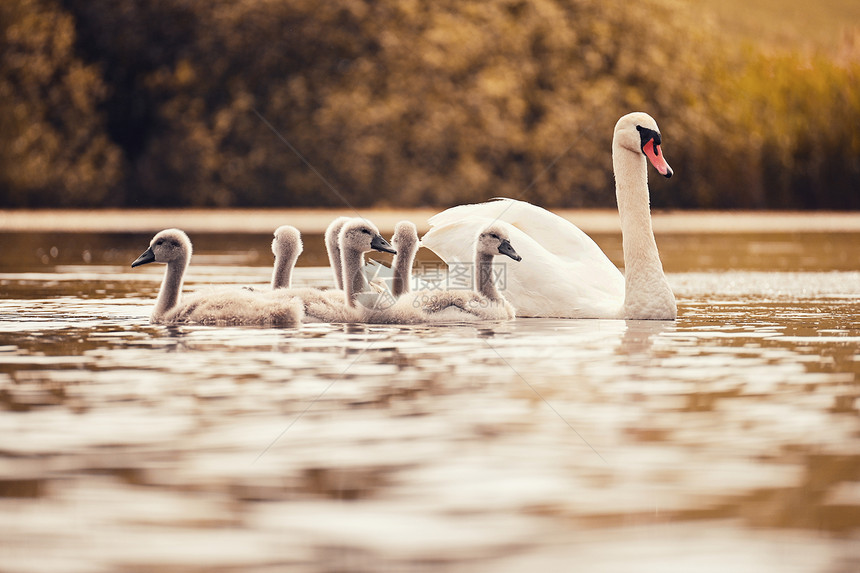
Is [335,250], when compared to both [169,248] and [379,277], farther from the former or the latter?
[169,248]

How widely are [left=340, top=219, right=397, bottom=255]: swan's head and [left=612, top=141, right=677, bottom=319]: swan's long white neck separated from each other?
1638mm

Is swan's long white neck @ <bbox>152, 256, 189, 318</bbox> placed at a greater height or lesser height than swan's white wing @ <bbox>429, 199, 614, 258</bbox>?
lesser

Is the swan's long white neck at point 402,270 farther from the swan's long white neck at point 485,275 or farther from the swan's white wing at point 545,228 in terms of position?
the swan's long white neck at point 485,275

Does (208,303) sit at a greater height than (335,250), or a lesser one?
lesser

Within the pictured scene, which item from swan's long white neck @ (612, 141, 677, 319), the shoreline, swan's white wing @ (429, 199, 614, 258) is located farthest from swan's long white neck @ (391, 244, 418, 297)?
the shoreline

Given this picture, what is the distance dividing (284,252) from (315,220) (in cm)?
1927

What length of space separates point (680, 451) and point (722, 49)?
114ft

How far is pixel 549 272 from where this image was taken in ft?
36.6

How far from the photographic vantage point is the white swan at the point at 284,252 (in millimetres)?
11656

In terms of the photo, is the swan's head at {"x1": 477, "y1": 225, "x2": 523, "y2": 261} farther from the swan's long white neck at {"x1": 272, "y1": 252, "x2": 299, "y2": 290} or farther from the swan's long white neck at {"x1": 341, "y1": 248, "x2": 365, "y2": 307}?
the swan's long white neck at {"x1": 272, "y1": 252, "x2": 299, "y2": 290}

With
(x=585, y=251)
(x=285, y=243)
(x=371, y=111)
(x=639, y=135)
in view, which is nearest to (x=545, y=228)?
(x=585, y=251)

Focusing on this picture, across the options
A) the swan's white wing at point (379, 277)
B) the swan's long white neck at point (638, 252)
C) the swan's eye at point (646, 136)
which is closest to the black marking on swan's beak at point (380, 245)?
the swan's white wing at point (379, 277)

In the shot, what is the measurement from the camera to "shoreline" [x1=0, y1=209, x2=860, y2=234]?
92.5 ft

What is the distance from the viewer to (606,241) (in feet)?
77.1
